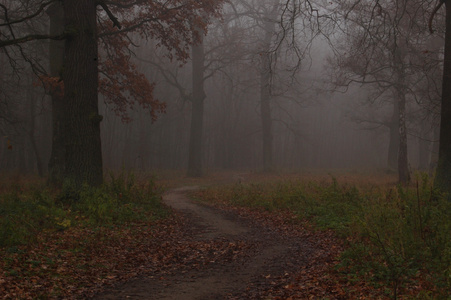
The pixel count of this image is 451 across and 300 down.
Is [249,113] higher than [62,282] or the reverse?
higher

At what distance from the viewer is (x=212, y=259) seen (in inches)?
266

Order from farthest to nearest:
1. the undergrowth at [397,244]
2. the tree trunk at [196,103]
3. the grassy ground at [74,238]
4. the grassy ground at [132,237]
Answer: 1. the tree trunk at [196,103]
2. the grassy ground at [74,238]
3. the grassy ground at [132,237]
4. the undergrowth at [397,244]

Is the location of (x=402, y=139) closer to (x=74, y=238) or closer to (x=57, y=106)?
(x=57, y=106)

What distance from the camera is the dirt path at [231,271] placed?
5.14 metres

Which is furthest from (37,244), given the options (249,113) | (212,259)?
(249,113)

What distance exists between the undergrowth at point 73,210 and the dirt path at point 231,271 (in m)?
1.55

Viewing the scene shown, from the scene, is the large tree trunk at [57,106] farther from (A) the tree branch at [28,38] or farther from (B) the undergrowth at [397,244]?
(B) the undergrowth at [397,244]

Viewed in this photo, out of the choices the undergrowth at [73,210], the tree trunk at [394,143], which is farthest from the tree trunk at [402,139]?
the undergrowth at [73,210]

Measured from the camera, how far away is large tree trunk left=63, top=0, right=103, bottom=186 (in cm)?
979

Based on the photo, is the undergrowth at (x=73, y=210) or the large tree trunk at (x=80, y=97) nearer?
the undergrowth at (x=73, y=210)

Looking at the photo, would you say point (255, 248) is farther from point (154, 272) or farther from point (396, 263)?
point (396, 263)

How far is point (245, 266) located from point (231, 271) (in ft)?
1.16

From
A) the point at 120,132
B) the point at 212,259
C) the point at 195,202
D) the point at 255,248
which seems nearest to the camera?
the point at 212,259

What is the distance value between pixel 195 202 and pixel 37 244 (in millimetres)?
8009
